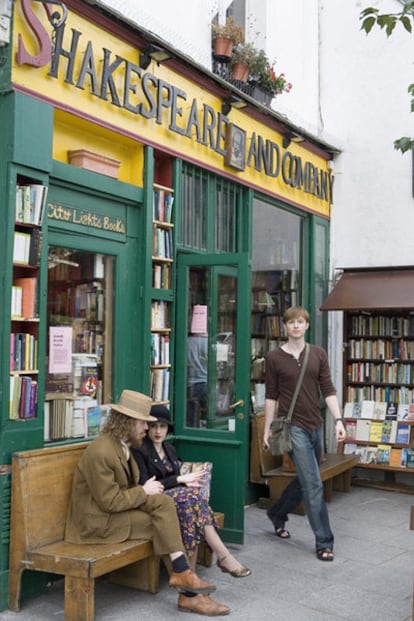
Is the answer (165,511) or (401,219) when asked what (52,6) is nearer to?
(165,511)

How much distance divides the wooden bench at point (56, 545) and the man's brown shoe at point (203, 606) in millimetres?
357

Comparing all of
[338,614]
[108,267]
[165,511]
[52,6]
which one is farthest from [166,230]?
[338,614]

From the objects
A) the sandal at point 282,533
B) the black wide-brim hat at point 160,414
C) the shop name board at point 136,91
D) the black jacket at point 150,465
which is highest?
the shop name board at point 136,91

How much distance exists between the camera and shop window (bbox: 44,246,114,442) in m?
5.48

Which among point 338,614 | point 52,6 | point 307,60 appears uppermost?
point 307,60

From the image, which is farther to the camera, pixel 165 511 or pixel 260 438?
pixel 260 438

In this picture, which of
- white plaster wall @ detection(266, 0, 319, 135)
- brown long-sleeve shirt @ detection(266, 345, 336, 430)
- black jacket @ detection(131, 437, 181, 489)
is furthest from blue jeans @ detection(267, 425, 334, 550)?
white plaster wall @ detection(266, 0, 319, 135)

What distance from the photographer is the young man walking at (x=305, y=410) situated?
19.4 ft

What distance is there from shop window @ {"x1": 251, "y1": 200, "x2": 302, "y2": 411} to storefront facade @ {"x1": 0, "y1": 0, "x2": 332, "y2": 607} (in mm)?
730

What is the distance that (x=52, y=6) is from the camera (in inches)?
203

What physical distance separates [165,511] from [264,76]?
17.0ft

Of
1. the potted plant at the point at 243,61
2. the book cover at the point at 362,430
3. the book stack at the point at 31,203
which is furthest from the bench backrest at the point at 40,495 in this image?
the book cover at the point at 362,430

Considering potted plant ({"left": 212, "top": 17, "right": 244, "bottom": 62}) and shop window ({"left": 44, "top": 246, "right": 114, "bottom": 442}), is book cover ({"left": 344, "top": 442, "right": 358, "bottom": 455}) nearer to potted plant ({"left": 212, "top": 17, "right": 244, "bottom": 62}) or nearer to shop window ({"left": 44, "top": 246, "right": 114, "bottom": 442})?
shop window ({"left": 44, "top": 246, "right": 114, "bottom": 442})

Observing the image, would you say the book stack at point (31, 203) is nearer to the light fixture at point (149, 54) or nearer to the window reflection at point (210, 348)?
the light fixture at point (149, 54)
